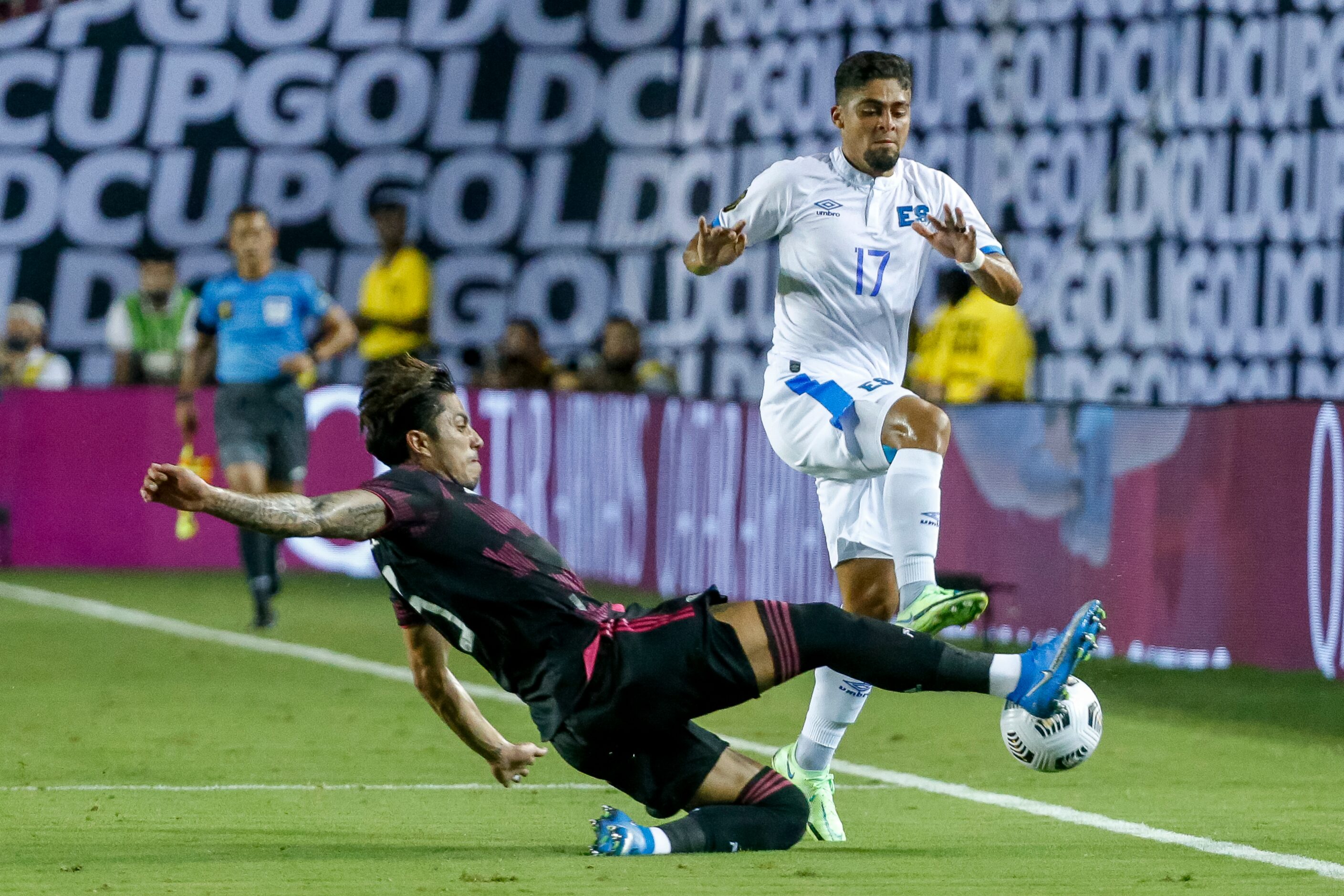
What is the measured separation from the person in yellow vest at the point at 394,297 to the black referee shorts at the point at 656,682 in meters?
11.3

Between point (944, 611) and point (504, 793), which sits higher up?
point (944, 611)

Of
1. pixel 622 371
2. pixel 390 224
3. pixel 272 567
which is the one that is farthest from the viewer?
pixel 390 224

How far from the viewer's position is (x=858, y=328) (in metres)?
7.25

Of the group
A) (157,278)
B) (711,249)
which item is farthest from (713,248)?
(157,278)

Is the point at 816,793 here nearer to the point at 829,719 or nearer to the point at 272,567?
the point at 829,719

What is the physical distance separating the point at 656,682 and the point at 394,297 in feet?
38.8

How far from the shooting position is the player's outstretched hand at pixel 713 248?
700cm

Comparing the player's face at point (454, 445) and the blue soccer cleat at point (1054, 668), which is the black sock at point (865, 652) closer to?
the blue soccer cleat at point (1054, 668)

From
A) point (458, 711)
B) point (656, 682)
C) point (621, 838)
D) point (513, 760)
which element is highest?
point (656, 682)

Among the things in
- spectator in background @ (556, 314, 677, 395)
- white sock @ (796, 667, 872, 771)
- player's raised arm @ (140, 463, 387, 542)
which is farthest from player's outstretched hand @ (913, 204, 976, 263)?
spectator in background @ (556, 314, 677, 395)

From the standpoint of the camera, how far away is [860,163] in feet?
Answer: 23.8

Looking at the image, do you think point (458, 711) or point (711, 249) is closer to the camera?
point (458, 711)

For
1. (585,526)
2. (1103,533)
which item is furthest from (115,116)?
(1103,533)

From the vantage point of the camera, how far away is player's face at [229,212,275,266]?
13.1 m
